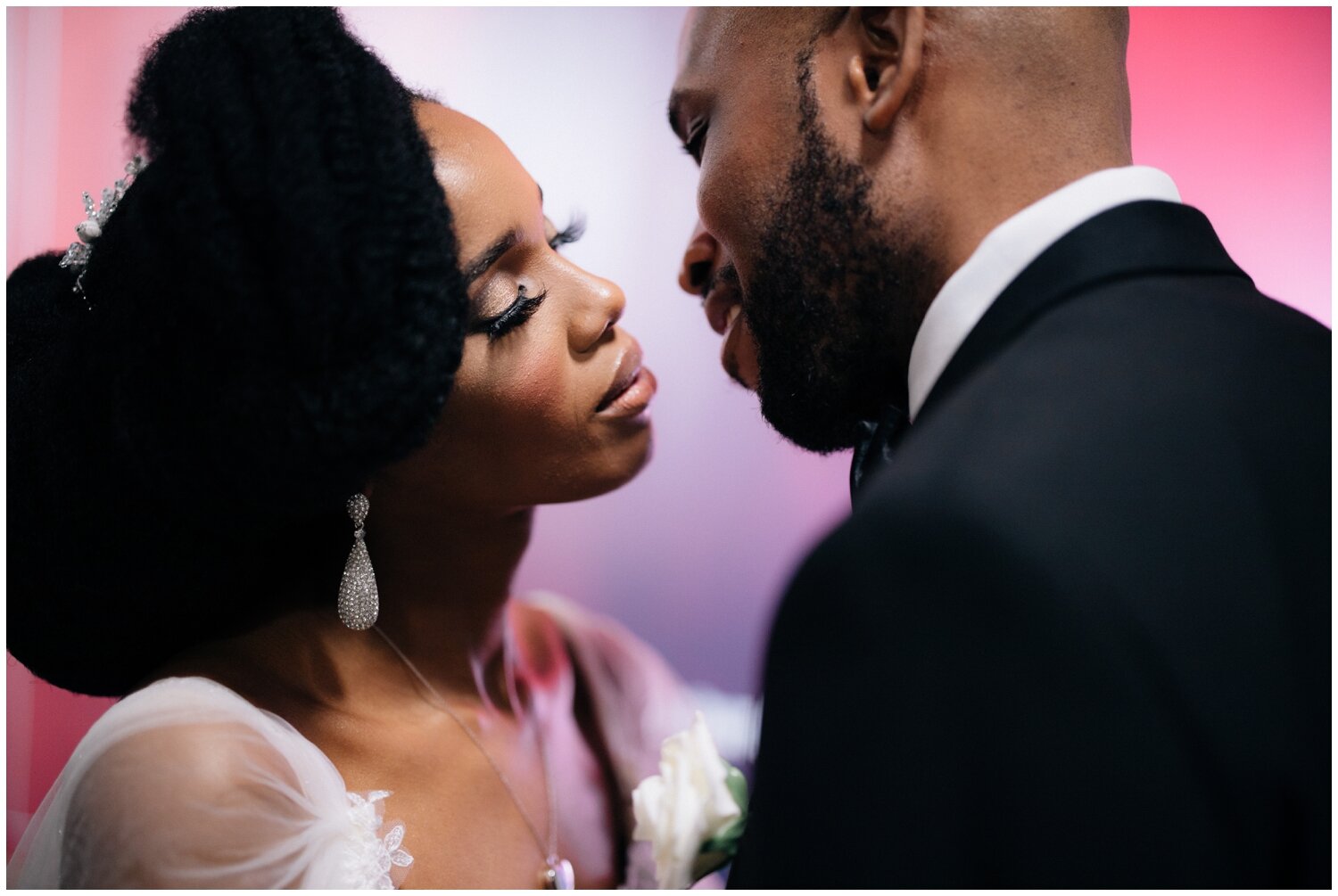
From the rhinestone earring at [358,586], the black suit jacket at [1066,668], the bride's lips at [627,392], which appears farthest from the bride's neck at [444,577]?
the black suit jacket at [1066,668]

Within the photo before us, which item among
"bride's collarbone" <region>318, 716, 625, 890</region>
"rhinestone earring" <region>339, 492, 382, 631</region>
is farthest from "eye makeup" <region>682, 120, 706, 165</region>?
"bride's collarbone" <region>318, 716, 625, 890</region>

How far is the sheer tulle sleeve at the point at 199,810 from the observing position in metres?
1.27

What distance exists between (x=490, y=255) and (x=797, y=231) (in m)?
0.43

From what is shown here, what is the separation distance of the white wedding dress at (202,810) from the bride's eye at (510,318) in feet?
2.03

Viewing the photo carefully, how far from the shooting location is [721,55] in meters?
1.52

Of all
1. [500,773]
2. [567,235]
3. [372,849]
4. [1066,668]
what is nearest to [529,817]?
[500,773]

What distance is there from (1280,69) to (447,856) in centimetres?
226

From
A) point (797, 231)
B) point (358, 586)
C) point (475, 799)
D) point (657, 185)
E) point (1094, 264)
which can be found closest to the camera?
point (1094, 264)

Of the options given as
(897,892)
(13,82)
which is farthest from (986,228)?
(13,82)

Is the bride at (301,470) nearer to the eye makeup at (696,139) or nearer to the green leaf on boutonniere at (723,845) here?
the eye makeup at (696,139)

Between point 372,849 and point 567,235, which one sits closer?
point 372,849

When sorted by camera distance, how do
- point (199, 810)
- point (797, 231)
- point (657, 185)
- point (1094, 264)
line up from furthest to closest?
point (657, 185) < point (797, 231) < point (199, 810) < point (1094, 264)

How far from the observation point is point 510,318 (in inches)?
58.8

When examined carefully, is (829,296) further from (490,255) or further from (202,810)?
(202,810)
